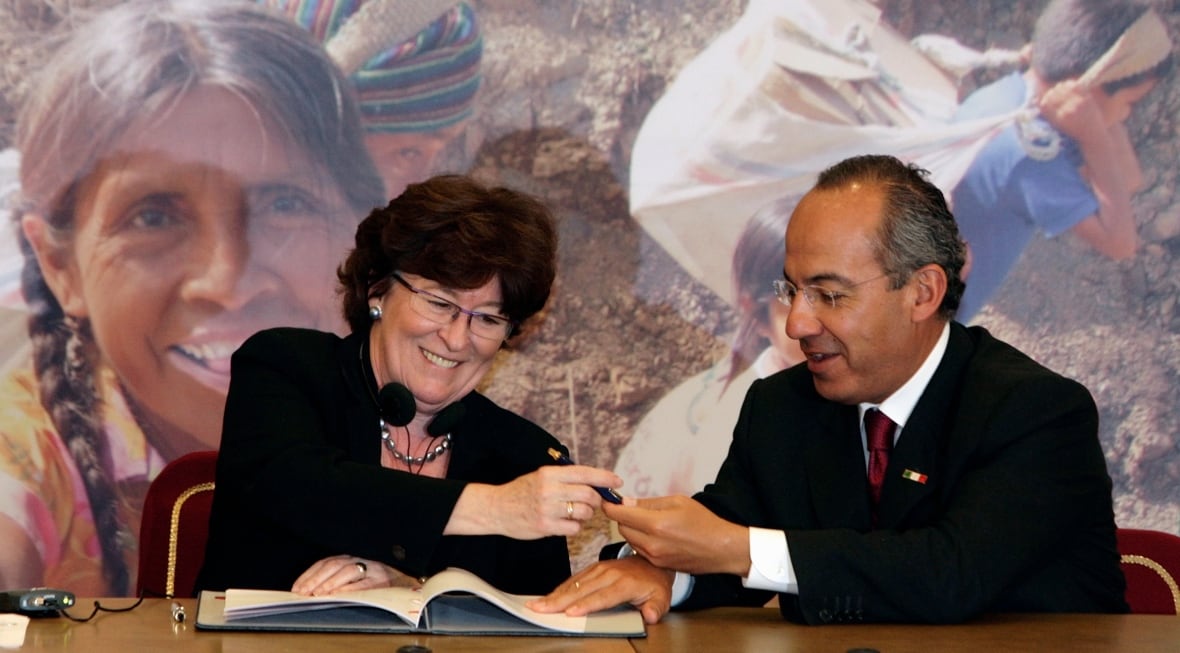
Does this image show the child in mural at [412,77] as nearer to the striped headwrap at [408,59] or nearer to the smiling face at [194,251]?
the striped headwrap at [408,59]

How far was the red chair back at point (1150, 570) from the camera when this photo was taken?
299 cm

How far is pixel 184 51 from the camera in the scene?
364 centimetres

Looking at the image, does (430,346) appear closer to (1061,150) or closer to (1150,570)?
(1150,570)

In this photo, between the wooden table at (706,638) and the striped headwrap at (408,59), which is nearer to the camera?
the wooden table at (706,638)

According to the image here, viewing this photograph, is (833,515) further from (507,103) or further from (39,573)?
(39,573)

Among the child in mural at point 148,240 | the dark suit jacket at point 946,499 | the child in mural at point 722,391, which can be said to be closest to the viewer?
the dark suit jacket at point 946,499

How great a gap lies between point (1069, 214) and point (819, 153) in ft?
2.41

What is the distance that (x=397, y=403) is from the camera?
2.91 meters

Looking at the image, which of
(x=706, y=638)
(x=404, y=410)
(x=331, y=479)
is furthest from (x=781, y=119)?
(x=706, y=638)

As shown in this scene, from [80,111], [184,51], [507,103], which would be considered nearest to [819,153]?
[507,103]

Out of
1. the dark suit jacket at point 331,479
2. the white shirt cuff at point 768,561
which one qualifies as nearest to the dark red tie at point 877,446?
the white shirt cuff at point 768,561

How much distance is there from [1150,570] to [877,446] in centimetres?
68

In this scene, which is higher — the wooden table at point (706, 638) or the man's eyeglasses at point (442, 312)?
the man's eyeglasses at point (442, 312)

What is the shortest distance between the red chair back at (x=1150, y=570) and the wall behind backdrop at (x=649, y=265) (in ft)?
3.11
